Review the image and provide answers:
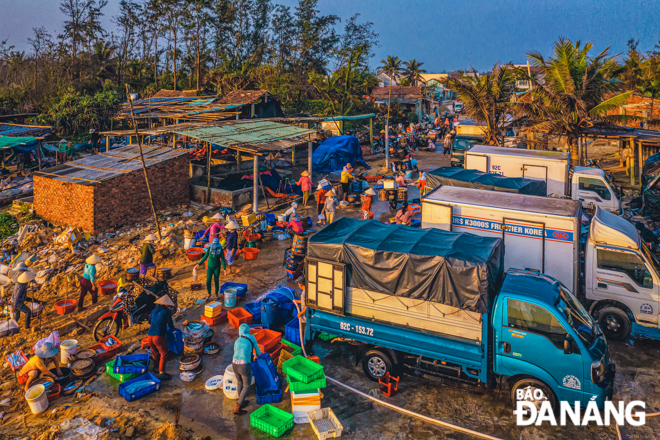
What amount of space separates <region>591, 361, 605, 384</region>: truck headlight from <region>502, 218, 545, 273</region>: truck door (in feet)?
10.2

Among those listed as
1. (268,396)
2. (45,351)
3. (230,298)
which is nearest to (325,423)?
(268,396)

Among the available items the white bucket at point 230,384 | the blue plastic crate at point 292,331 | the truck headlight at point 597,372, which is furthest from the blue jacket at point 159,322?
the truck headlight at point 597,372

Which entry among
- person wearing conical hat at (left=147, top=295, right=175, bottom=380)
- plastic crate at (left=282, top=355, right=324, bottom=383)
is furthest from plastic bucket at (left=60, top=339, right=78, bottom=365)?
plastic crate at (left=282, top=355, right=324, bottom=383)

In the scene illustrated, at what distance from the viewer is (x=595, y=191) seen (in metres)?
14.6

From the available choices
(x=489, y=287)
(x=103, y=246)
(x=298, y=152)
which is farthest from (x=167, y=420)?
(x=298, y=152)

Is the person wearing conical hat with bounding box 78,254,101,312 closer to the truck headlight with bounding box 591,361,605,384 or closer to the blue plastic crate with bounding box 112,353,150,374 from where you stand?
the blue plastic crate with bounding box 112,353,150,374

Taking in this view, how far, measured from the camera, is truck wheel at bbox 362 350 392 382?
716cm

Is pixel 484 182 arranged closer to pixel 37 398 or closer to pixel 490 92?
pixel 490 92

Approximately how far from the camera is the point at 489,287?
263 inches

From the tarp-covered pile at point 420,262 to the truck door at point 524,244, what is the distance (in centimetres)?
157

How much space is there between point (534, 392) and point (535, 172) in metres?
9.80

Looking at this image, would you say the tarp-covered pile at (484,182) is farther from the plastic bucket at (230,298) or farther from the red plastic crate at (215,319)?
the red plastic crate at (215,319)

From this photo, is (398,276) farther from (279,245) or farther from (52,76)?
(52,76)

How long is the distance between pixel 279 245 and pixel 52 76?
1601 inches
